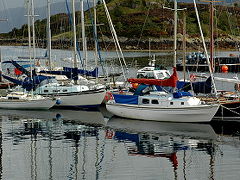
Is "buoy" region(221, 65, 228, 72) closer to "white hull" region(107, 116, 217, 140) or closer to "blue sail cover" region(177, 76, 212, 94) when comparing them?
"blue sail cover" region(177, 76, 212, 94)

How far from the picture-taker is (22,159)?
2938cm

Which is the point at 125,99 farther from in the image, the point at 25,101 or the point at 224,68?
the point at 224,68

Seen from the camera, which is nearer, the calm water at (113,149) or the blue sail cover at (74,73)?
the calm water at (113,149)

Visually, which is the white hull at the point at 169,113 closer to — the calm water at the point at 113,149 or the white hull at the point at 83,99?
the calm water at the point at 113,149

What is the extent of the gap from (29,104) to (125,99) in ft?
34.0

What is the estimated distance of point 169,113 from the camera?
3841 cm

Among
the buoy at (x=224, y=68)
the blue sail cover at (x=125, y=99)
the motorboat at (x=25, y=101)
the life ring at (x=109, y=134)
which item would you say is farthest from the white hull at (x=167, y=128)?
the buoy at (x=224, y=68)

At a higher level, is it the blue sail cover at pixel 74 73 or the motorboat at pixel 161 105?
the blue sail cover at pixel 74 73

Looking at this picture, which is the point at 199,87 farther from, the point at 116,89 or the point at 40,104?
the point at 40,104

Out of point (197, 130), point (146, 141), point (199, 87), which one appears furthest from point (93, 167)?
point (199, 87)

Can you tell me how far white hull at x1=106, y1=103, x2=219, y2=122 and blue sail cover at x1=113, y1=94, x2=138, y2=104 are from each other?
307 millimetres

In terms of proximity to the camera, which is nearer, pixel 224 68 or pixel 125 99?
pixel 125 99

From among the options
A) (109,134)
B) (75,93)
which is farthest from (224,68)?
(109,134)

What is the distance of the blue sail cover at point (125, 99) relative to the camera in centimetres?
3961
